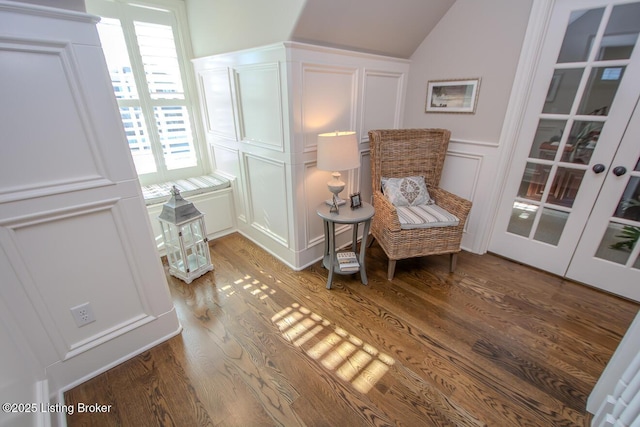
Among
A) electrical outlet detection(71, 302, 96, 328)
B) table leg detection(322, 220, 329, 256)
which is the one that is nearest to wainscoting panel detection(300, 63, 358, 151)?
table leg detection(322, 220, 329, 256)

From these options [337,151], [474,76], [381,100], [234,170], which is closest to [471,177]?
[474,76]

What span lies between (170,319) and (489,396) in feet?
6.17

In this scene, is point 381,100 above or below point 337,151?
above

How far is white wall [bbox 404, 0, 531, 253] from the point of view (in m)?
2.11

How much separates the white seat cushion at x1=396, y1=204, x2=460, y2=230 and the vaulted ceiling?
1415mm

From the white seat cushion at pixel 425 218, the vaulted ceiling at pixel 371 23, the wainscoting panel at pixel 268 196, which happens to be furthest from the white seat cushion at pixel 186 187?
the white seat cushion at pixel 425 218

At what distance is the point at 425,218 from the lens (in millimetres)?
2189

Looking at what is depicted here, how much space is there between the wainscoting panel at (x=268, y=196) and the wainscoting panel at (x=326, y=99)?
0.38 meters

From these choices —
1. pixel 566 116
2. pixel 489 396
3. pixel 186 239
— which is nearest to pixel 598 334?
pixel 489 396

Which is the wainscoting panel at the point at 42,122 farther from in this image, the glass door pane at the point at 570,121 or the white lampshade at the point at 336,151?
the glass door pane at the point at 570,121

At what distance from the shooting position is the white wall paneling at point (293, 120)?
6.44 feet

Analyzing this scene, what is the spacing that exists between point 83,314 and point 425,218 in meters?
2.28

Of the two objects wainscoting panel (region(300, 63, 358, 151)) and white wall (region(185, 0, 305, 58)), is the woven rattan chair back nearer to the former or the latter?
wainscoting panel (region(300, 63, 358, 151))

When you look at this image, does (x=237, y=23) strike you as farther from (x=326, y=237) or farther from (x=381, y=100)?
(x=326, y=237)
